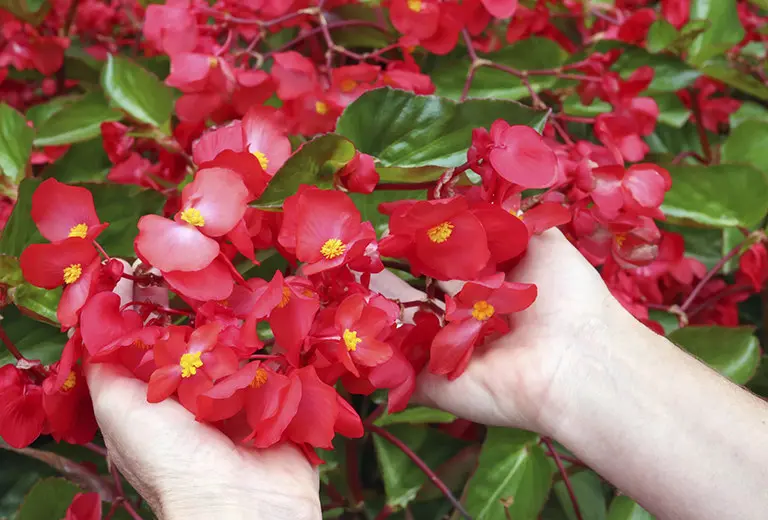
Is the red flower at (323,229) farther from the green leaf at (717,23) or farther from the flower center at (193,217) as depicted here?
the green leaf at (717,23)

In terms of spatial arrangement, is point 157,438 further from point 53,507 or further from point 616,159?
point 616,159

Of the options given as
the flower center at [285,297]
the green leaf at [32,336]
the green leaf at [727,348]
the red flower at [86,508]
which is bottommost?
the green leaf at [727,348]

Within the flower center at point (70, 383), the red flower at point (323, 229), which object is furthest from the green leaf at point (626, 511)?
the flower center at point (70, 383)

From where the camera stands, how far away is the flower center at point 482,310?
19.6 inches

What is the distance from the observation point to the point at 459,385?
58 centimetres

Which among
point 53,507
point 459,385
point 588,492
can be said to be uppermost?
point 459,385

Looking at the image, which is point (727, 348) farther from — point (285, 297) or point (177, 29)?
point (177, 29)

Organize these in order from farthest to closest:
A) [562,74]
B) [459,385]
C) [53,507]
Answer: [562,74] < [53,507] < [459,385]

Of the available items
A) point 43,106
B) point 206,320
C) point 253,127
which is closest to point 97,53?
point 43,106

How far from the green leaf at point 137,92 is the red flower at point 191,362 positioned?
40cm

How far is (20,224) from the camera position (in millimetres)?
609

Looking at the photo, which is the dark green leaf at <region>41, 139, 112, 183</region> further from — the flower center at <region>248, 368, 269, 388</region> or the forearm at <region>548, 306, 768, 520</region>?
the forearm at <region>548, 306, 768, 520</region>

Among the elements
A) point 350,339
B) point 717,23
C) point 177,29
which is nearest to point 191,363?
point 350,339

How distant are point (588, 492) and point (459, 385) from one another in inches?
14.4
